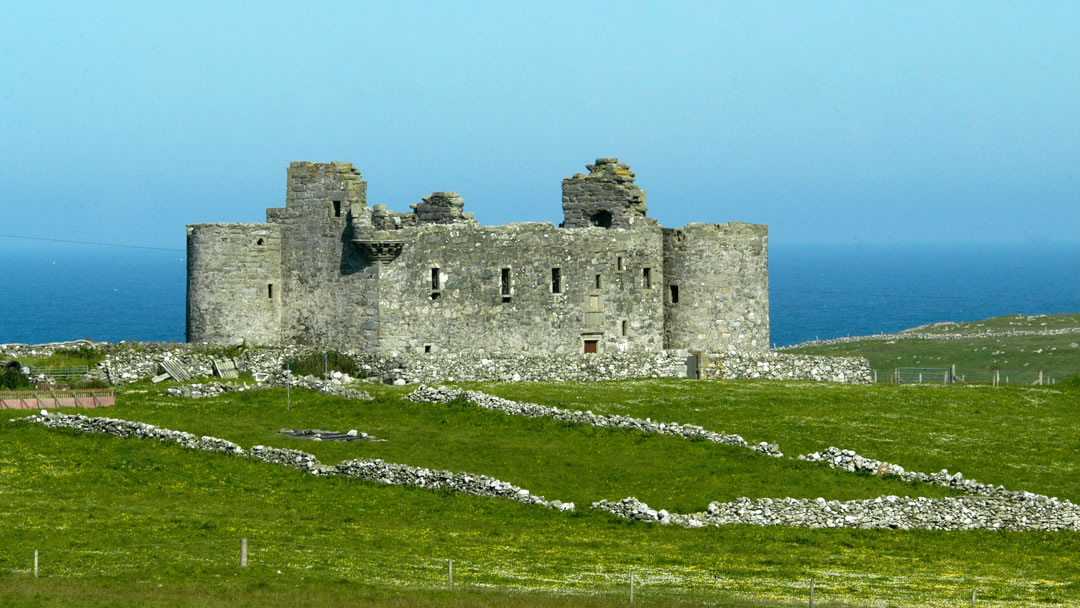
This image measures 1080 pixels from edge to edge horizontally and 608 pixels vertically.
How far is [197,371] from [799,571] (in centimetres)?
2863

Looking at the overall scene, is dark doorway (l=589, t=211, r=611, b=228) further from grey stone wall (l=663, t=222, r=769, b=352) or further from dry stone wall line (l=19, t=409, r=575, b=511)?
dry stone wall line (l=19, t=409, r=575, b=511)

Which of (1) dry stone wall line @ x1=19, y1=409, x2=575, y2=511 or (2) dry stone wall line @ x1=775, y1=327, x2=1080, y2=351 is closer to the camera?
(1) dry stone wall line @ x1=19, y1=409, x2=575, y2=511

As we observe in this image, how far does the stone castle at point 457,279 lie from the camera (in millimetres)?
62219

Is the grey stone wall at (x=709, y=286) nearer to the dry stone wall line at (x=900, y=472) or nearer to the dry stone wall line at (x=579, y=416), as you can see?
the dry stone wall line at (x=579, y=416)

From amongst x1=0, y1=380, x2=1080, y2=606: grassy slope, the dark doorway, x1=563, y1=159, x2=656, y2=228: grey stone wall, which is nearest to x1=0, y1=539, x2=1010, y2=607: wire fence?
x1=0, y1=380, x2=1080, y2=606: grassy slope

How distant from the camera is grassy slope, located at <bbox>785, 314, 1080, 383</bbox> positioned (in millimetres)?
86125

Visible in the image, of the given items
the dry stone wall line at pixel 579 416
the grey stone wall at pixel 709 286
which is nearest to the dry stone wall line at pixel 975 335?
the grey stone wall at pixel 709 286

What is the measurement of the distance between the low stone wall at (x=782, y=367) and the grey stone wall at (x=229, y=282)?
16.5m

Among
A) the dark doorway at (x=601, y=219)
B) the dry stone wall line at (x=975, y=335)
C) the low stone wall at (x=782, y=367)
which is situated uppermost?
the dark doorway at (x=601, y=219)

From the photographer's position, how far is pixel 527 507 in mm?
44188

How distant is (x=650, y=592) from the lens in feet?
115

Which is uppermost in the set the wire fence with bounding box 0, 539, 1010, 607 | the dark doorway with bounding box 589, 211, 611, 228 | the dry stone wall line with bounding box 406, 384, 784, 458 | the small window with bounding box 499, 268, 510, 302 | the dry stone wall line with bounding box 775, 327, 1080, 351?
the dark doorway with bounding box 589, 211, 611, 228

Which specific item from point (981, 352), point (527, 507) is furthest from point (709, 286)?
point (981, 352)

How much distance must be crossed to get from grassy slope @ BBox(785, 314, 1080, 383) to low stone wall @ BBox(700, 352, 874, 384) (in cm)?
1561
